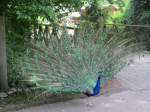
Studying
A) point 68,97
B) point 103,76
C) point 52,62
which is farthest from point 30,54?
point 103,76

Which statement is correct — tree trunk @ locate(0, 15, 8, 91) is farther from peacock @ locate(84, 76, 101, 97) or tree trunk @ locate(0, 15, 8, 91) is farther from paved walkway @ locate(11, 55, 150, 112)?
peacock @ locate(84, 76, 101, 97)

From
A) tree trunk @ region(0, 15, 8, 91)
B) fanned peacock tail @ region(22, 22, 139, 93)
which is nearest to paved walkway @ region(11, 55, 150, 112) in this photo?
fanned peacock tail @ region(22, 22, 139, 93)

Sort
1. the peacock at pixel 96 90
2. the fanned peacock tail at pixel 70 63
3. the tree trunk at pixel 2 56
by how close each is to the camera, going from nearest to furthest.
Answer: the fanned peacock tail at pixel 70 63 < the peacock at pixel 96 90 < the tree trunk at pixel 2 56

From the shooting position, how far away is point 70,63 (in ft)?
17.6

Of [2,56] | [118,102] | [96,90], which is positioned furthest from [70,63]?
[2,56]

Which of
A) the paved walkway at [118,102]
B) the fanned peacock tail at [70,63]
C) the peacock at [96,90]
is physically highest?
the fanned peacock tail at [70,63]

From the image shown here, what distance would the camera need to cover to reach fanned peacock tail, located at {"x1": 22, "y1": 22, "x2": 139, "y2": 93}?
17.2 feet

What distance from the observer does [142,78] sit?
23.2 ft

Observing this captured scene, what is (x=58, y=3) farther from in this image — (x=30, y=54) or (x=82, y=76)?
(x=82, y=76)

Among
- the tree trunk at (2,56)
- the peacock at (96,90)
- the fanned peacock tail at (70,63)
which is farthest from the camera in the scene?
the tree trunk at (2,56)

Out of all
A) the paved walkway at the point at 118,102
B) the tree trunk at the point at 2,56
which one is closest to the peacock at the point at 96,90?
the paved walkway at the point at 118,102

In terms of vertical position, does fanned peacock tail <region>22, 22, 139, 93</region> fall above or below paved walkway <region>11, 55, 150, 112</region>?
above

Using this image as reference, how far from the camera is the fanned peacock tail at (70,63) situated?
5230 mm

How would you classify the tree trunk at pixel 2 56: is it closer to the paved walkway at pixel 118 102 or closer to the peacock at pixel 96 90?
the paved walkway at pixel 118 102
